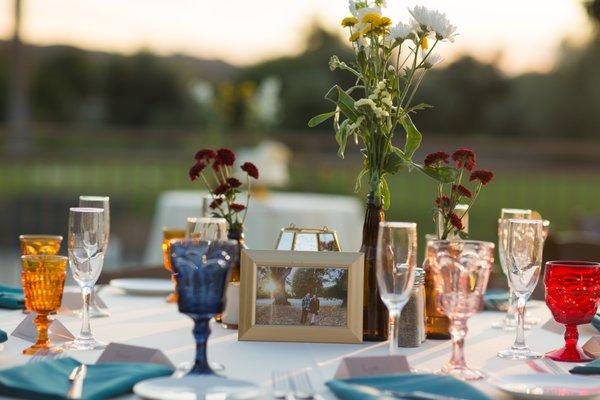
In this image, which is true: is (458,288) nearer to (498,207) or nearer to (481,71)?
(498,207)

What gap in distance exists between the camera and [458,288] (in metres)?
Answer: 1.58

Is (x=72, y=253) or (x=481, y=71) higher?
(x=481, y=71)

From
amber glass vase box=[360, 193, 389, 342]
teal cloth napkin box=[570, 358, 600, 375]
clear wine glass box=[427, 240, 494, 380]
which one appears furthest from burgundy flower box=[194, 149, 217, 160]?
teal cloth napkin box=[570, 358, 600, 375]

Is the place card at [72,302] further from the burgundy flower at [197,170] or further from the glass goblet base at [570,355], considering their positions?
the glass goblet base at [570,355]

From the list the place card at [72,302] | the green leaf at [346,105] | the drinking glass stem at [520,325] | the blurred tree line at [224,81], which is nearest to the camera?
the drinking glass stem at [520,325]

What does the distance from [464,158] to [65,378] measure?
87 centimetres

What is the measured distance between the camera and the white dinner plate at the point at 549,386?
1.50m

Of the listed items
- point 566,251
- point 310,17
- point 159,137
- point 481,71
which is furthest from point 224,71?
point 566,251

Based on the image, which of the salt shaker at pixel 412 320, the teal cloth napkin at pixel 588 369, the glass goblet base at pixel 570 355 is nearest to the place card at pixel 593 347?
the glass goblet base at pixel 570 355

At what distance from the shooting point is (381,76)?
6.60 ft

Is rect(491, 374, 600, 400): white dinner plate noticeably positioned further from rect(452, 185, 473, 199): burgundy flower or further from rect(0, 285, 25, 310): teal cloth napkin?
rect(0, 285, 25, 310): teal cloth napkin

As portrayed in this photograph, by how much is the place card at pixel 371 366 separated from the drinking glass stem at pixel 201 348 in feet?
0.67

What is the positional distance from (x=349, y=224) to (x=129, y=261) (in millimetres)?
4644

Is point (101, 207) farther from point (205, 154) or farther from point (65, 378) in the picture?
point (65, 378)
